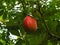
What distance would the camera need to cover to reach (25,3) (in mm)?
1135

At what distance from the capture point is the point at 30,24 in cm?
116

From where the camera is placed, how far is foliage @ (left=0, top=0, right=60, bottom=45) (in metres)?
1.12

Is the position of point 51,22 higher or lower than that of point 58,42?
higher

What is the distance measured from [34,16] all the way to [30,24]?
0.19 ft

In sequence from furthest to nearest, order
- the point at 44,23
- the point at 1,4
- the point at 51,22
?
the point at 1,4 < the point at 51,22 < the point at 44,23

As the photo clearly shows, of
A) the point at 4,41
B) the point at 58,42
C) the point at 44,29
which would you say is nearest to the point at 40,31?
the point at 44,29

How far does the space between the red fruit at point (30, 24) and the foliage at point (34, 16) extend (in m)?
0.03

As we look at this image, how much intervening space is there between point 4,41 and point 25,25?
310mm

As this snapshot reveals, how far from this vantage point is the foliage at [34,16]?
112cm

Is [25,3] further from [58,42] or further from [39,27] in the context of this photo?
[58,42]

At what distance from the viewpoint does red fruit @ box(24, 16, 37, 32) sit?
3.67 ft

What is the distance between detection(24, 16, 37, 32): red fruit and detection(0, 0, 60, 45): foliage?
1.2 inches

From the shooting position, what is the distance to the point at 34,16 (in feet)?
3.82

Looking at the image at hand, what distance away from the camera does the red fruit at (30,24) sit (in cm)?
112
